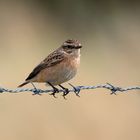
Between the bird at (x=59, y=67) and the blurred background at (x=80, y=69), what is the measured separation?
323 cm

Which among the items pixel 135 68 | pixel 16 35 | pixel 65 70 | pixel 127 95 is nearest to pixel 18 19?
pixel 16 35

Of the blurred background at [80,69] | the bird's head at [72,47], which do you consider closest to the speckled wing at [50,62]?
the bird's head at [72,47]

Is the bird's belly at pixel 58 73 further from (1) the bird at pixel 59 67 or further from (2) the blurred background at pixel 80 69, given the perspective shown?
(2) the blurred background at pixel 80 69

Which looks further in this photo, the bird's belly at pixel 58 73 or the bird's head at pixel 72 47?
the bird's head at pixel 72 47

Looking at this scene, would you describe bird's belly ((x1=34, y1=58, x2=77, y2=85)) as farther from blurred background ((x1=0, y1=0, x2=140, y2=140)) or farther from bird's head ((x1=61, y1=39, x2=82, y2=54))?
blurred background ((x1=0, y1=0, x2=140, y2=140))

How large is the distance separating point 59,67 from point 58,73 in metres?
0.10

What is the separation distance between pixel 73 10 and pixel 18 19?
20.4 feet

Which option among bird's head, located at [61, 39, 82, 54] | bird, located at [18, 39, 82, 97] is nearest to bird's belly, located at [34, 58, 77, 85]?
bird, located at [18, 39, 82, 97]

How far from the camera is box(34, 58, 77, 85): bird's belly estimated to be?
39.5ft

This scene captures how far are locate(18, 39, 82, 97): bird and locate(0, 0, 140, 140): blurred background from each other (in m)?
3.23

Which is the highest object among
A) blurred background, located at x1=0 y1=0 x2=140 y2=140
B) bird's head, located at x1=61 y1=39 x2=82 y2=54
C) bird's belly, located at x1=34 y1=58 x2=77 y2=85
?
bird's head, located at x1=61 y1=39 x2=82 y2=54

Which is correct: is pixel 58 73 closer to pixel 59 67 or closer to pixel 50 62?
pixel 59 67

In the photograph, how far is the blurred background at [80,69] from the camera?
1599 cm

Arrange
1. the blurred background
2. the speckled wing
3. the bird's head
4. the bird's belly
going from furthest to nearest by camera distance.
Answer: the blurred background → the bird's head → the speckled wing → the bird's belly
